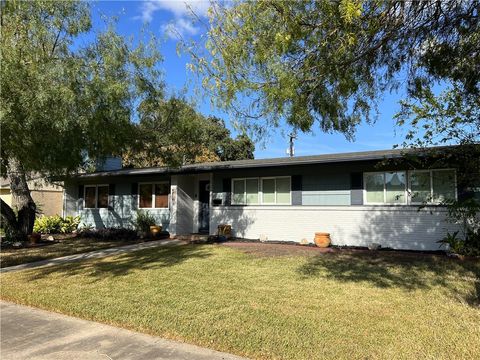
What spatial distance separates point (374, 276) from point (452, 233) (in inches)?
192

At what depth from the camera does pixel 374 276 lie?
9.27 metres

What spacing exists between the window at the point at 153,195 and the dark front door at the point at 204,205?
5.01ft

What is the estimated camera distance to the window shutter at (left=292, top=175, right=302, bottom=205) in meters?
15.8

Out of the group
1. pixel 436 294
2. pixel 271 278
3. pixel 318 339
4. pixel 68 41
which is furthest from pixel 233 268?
pixel 68 41

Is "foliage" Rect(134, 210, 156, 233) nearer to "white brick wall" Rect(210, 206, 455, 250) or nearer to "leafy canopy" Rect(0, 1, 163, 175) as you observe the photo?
"white brick wall" Rect(210, 206, 455, 250)

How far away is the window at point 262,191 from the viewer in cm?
1641

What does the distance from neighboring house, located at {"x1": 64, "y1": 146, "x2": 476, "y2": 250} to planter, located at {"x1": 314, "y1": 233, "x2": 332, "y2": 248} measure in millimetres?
371

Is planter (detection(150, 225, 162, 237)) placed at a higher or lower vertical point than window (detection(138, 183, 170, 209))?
lower

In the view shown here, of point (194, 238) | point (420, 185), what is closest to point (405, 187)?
point (420, 185)

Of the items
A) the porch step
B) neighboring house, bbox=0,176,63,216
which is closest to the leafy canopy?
the porch step

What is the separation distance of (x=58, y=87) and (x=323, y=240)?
10.1 metres

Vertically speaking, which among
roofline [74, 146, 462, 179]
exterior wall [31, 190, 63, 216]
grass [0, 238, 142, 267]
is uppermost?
roofline [74, 146, 462, 179]

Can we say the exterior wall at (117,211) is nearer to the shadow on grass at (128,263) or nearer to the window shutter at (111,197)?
the window shutter at (111,197)

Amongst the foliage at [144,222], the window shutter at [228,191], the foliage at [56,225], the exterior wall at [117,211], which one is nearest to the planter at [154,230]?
the foliage at [144,222]
